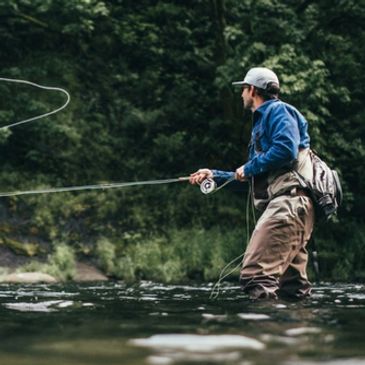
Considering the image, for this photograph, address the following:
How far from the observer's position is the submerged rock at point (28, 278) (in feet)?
42.2

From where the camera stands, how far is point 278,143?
20.9 feet

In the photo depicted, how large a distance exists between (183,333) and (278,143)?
248 cm

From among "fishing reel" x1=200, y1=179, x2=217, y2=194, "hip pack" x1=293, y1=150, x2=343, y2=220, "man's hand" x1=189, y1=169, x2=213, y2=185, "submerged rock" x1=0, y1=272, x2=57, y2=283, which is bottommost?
"submerged rock" x1=0, y1=272, x2=57, y2=283

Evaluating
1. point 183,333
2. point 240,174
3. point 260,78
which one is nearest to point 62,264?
point 240,174

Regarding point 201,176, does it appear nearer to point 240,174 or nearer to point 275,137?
point 240,174

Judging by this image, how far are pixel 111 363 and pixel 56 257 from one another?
38.5ft

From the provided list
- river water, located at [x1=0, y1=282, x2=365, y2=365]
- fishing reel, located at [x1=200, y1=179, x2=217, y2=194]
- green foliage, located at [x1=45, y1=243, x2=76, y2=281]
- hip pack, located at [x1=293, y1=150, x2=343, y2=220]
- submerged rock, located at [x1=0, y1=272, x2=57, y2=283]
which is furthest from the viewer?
green foliage, located at [x1=45, y1=243, x2=76, y2=281]

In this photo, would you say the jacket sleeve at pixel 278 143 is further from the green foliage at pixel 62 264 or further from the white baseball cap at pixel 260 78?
the green foliage at pixel 62 264

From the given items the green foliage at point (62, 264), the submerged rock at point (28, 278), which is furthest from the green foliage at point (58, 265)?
the submerged rock at point (28, 278)

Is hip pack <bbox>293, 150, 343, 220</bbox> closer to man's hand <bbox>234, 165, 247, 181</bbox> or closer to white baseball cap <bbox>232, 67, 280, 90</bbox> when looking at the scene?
man's hand <bbox>234, 165, 247, 181</bbox>

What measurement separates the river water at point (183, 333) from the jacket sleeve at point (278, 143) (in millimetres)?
1105

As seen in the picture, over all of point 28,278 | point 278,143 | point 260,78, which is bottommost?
point 28,278

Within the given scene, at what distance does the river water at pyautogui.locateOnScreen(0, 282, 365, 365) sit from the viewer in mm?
3477

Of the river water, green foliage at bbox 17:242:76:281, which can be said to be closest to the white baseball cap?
the river water
